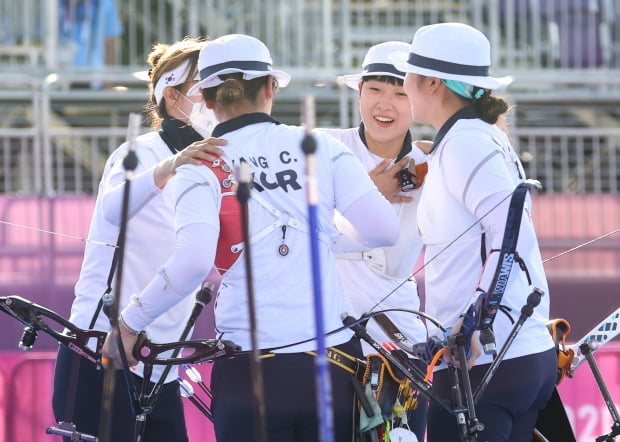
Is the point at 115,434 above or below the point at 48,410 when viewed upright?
above

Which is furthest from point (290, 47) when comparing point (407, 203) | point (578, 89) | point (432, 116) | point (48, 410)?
point (432, 116)

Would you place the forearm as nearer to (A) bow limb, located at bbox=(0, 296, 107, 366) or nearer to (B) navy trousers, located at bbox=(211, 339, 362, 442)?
(B) navy trousers, located at bbox=(211, 339, 362, 442)

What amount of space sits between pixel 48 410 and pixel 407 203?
9.34ft

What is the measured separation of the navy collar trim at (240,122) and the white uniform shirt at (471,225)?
60 centimetres

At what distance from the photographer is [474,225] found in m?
4.07

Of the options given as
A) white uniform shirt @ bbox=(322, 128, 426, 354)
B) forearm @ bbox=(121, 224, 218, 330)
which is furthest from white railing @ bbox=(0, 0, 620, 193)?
forearm @ bbox=(121, 224, 218, 330)

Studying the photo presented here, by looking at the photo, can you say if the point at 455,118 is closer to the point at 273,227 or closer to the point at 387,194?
the point at 273,227

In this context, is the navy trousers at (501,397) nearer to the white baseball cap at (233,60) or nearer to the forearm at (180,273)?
the forearm at (180,273)

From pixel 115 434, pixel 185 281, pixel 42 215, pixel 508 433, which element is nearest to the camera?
pixel 185 281

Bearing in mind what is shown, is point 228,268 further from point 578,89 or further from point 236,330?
point 578,89

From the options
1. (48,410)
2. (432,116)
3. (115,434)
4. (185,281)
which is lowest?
(48,410)

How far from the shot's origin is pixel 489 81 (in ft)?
13.9

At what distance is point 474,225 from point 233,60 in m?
0.91

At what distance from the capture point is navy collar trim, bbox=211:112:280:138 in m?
3.92
